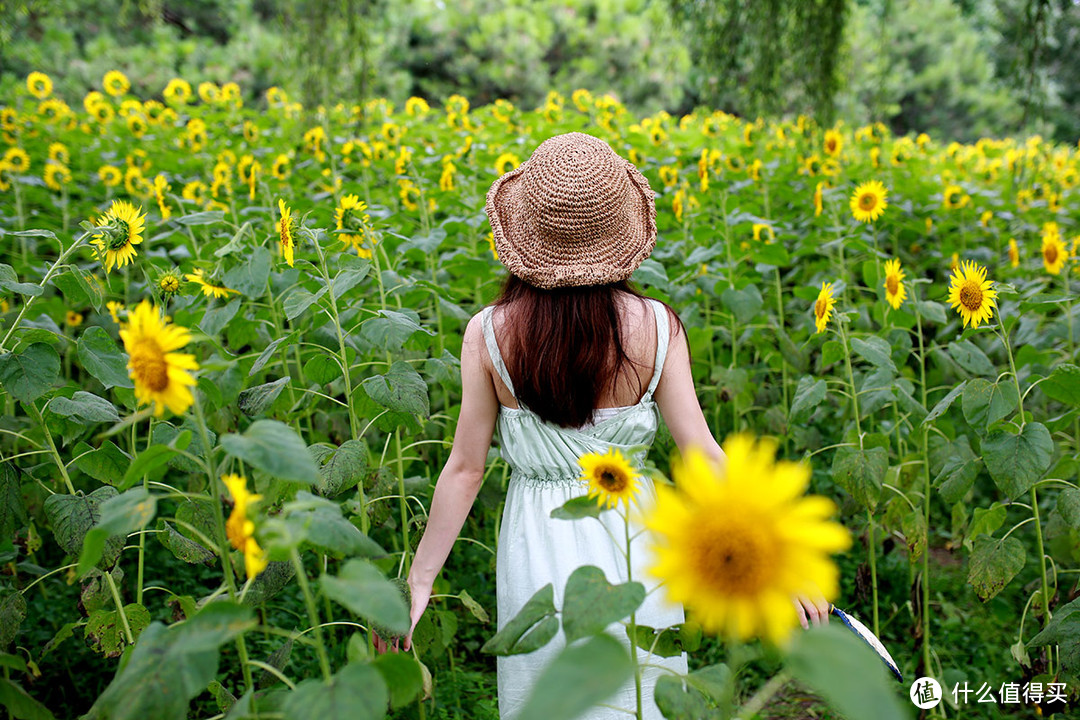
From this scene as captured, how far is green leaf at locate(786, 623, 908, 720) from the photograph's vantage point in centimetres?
60

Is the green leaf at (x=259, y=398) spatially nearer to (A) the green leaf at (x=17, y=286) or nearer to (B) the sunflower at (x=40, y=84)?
(A) the green leaf at (x=17, y=286)

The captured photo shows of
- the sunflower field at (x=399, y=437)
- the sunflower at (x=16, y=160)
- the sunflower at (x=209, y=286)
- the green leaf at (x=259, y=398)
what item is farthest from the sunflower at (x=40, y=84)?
the green leaf at (x=259, y=398)

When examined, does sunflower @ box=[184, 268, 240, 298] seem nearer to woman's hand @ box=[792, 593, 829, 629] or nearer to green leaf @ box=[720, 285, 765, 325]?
woman's hand @ box=[792, 593, 829, 629]

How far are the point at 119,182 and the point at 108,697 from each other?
3409mm

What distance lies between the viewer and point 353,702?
0.80 metres

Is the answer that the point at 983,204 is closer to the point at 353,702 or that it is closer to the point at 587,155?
the point at 587,155

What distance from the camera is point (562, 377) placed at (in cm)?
137

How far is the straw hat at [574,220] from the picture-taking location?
1315 mm

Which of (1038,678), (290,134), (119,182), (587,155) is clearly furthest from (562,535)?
(290,134)

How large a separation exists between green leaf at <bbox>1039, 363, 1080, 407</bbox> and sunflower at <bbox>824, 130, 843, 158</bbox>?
2464mm

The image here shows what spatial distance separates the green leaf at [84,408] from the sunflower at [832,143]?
3.37 m

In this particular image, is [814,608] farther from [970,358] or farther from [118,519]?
[970,358]

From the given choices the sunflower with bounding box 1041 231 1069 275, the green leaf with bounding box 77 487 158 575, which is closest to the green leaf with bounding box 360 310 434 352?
the green leaf with bounding box 77 487 158 575

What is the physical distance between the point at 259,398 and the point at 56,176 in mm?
2886
